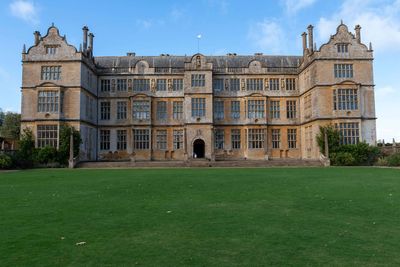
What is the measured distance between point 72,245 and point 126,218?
6.98 ft

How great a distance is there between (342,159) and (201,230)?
27111 mm

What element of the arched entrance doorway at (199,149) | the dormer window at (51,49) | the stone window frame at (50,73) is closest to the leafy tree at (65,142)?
the stone window frame at (50,73)

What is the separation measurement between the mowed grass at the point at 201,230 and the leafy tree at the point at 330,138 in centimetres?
2105

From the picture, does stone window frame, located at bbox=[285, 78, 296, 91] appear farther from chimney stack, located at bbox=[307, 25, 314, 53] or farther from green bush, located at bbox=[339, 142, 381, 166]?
green bush, located at bbox=[339, 142, 381, 166]

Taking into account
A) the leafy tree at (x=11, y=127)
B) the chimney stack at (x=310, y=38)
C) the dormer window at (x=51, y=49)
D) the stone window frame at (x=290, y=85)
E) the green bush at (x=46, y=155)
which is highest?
the chimney stack at (x=310, y=38)

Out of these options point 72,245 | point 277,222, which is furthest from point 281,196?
point 72,245

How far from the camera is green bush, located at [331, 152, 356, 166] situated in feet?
101

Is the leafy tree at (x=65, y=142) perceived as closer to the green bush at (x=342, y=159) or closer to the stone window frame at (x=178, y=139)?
the stone window frame at (x=178, y=139)

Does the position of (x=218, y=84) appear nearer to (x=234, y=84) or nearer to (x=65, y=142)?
(x=234, y=84)

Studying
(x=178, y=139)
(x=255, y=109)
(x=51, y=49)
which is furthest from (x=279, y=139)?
(x=51, y=49)

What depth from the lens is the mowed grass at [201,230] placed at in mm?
5164

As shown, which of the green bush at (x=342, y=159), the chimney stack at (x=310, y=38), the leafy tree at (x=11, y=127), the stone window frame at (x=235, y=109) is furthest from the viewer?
the leafy tree at (x=11, y=127)

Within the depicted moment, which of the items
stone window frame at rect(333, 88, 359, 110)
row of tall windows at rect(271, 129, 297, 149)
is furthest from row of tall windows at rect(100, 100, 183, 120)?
stone window frame at rect(333, 88, 359, 110)

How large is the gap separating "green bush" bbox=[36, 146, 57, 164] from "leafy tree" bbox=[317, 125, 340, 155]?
76.2 feet
